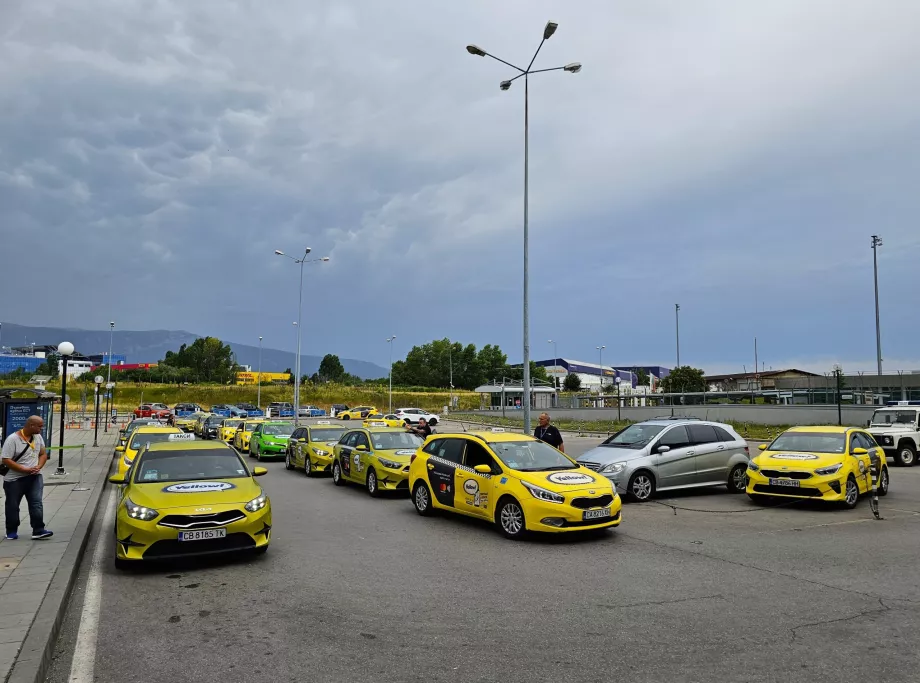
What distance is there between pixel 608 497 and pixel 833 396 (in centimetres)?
3664

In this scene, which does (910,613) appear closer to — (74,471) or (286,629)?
(286,629)

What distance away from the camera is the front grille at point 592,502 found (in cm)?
927

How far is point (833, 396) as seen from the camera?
40.1 meters

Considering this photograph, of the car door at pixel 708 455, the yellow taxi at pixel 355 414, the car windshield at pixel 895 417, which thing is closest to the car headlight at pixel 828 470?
the car door at pixel 708 455

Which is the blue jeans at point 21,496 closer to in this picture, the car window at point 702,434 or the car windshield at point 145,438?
Answer: the car windshield at point 145,438

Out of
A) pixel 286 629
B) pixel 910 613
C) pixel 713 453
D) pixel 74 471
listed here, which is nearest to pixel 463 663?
pixel 286 629

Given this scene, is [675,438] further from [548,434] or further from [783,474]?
[548,434]

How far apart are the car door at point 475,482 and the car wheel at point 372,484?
367 cm

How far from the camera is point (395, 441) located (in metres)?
15.4

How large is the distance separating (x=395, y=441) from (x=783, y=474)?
805 centimetres

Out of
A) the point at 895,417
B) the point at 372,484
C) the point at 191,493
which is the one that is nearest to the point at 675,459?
the point at 372,484

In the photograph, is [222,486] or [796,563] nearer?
[796,563]

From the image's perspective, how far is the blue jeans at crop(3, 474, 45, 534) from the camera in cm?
871

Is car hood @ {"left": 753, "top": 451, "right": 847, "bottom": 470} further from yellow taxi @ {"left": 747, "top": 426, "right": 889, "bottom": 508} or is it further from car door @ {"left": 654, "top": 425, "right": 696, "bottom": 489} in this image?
car door @ {"left": 654, "top": 425, "right": 696, "bottom": 489}
